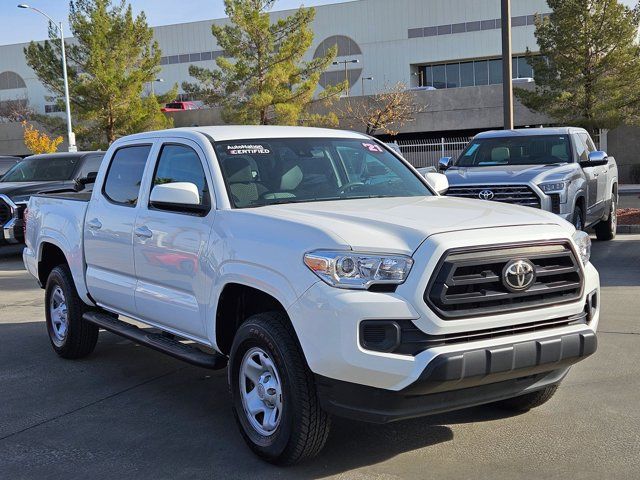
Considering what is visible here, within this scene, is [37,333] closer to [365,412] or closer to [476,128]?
[365,412]

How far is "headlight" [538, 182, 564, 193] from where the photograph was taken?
10344mm

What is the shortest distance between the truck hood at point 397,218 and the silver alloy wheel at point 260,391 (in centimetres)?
81

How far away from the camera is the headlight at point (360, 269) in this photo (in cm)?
374

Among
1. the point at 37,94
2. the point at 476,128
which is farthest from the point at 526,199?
the point at 37,94

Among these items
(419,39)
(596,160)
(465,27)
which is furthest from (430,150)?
(419,39)

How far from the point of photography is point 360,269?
3.78 m

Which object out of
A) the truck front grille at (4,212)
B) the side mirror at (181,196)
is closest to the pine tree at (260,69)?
the truck front grille at (4,212)

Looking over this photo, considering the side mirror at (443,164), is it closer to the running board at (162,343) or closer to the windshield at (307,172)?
the windshield at (307,172)

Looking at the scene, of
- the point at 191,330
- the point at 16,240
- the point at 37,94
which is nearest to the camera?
the point at 191,330

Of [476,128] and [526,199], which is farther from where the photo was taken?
[476,128]

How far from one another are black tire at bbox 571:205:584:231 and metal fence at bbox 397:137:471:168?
71.7 feet

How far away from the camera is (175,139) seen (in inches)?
215

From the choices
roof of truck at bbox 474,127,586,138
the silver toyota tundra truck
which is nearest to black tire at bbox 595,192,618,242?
the silver toyota tundra truck

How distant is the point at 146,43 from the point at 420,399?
1438 inches
